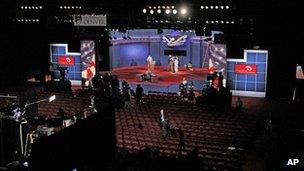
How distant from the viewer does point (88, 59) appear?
100ft

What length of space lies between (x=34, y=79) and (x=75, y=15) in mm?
10664

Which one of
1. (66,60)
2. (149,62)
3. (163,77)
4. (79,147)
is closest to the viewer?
(79,147)

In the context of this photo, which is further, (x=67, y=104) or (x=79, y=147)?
(x=67, y=104)

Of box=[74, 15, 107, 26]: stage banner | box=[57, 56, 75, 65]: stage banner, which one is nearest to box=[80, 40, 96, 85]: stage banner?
box=[57, 56, 75, 65]: stage banner

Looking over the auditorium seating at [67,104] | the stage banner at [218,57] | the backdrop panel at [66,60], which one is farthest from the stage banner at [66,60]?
the stage banner at [218,57]

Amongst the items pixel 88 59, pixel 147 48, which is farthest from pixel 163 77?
pixel 147 48

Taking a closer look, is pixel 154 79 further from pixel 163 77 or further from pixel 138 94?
pixel 138 94

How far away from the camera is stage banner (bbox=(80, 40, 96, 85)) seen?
30.4 m

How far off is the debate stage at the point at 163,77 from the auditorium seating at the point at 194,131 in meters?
5.53

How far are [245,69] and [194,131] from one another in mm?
9407

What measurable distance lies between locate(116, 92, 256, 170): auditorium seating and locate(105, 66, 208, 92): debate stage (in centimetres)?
553

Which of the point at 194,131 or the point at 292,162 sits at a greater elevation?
the point at 292,162

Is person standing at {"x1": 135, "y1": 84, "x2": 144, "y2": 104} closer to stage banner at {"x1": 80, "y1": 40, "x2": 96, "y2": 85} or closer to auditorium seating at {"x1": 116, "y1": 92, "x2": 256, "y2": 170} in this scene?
auditorium seating at {"x1": 116, "y1": 92, "x2": 256, "y2": 170}

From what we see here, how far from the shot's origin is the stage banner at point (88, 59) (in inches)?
1198
